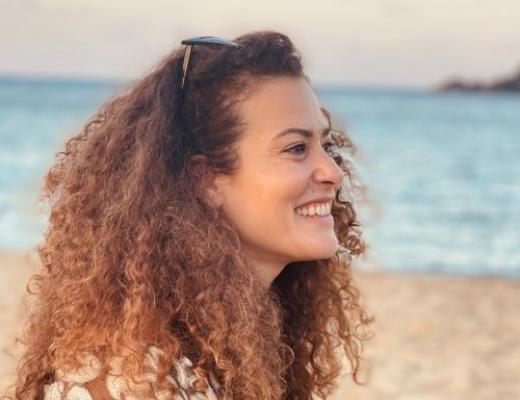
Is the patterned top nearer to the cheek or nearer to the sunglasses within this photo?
the cheek

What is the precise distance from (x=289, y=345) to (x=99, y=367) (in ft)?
3.04

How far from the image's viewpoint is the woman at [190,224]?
2424 mm

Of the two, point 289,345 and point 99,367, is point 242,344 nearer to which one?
point 99,367

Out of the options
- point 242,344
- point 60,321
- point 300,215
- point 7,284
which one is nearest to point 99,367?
point 60,321

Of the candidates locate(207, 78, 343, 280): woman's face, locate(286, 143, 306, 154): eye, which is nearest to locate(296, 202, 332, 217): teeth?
locate(207, 78, 343, 280): woman's face

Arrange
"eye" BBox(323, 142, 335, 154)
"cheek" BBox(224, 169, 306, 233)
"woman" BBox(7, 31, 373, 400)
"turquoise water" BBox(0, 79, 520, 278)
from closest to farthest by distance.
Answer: "woman" BBox(7, 31, 373, 400) < "cheek" BBox(224, 169, 306, 233) < "eye" BBox(323, 142, 335, 154) < "turquoise water" BBox(0, 79, 520, 278)

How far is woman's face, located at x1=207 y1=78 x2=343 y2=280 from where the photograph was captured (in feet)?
8.64

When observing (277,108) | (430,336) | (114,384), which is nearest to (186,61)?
(277,108)

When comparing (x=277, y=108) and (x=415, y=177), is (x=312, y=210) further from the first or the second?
(x=415, y=177)

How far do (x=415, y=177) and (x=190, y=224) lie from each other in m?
24.7

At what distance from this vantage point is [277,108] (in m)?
2.67

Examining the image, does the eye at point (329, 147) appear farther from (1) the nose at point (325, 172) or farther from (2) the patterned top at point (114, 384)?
(2) the patterned top at point (114, 384)

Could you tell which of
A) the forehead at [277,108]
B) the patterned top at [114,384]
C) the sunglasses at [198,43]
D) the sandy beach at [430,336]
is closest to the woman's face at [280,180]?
the forehead at [277,108]

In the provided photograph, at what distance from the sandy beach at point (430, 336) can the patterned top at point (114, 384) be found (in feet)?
9.43
